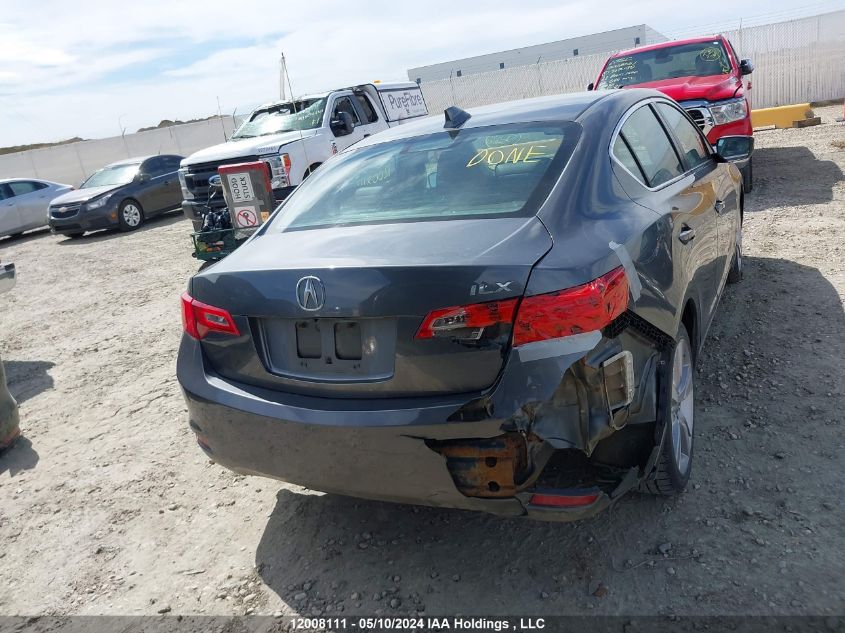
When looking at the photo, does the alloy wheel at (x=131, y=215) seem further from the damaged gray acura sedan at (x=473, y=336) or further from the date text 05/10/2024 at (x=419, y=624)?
the date text 05/10/2024 at (x=419, y=624)

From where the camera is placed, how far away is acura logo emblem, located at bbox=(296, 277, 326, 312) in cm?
239

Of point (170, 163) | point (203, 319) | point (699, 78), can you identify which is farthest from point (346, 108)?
point (203, 319)

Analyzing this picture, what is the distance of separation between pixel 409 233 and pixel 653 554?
159 centimetres

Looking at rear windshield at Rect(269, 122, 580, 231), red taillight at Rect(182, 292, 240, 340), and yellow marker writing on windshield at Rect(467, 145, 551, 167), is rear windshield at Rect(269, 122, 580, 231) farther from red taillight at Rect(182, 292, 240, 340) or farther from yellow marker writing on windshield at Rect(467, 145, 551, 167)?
red taillight at Rect(182, 292, 240, 340)

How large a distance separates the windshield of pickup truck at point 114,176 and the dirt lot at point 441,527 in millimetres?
10998

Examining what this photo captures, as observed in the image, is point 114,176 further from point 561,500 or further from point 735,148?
point 561,500

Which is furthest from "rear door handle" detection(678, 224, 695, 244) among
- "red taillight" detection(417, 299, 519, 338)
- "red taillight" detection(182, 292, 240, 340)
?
"red taillight" detection(182, 292, 240, 340)

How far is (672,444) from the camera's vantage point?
9.17 feet

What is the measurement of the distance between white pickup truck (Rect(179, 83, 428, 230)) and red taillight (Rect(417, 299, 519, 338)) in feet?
24.9

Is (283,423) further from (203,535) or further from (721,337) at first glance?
(721,337)

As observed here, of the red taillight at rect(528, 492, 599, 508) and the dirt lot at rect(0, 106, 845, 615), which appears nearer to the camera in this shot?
the red taillight at rect(528, 492, 599, 508)

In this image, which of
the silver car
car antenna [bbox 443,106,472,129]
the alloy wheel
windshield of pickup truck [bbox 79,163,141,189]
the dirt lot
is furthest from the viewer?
the silver car

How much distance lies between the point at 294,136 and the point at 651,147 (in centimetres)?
782

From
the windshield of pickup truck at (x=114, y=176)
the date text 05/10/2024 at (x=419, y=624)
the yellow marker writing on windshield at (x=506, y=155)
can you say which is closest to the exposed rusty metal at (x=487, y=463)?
the date text 05/10/2024 at (x=419, y=624)
